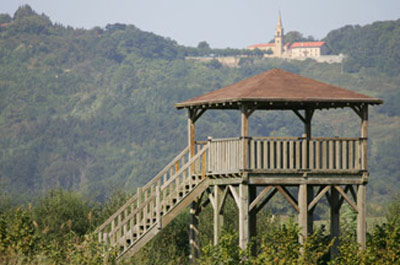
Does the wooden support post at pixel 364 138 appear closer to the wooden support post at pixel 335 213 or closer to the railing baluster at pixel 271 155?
the wooden support post at pixel 335 213

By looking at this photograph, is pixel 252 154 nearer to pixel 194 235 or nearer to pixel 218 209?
pixel 218 209

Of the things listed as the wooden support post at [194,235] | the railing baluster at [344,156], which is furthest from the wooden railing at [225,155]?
the railing baluster at [344,156]

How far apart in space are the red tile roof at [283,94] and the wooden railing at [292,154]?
1.07m

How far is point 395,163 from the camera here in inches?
7687

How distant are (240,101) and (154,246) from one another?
1082 centimetres

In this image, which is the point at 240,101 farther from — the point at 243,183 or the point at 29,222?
the point at 29,222


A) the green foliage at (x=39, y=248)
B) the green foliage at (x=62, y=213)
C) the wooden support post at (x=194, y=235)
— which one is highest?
the green foliage at (x=39, y=248)

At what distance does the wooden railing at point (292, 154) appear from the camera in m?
26.1

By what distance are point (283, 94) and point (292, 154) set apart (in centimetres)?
163

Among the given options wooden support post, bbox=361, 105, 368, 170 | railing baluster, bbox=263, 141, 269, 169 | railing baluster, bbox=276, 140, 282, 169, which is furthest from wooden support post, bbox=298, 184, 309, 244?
wooden support post, bbox=361, 105, 368, 170

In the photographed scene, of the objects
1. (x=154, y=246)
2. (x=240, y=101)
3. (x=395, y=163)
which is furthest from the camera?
(x=395, y=163)

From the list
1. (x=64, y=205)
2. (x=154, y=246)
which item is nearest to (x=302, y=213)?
(x=154, y=246)

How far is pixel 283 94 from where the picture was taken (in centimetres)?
2616

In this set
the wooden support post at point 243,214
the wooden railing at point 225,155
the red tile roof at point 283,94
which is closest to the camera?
the red tile roof at point 283,94
